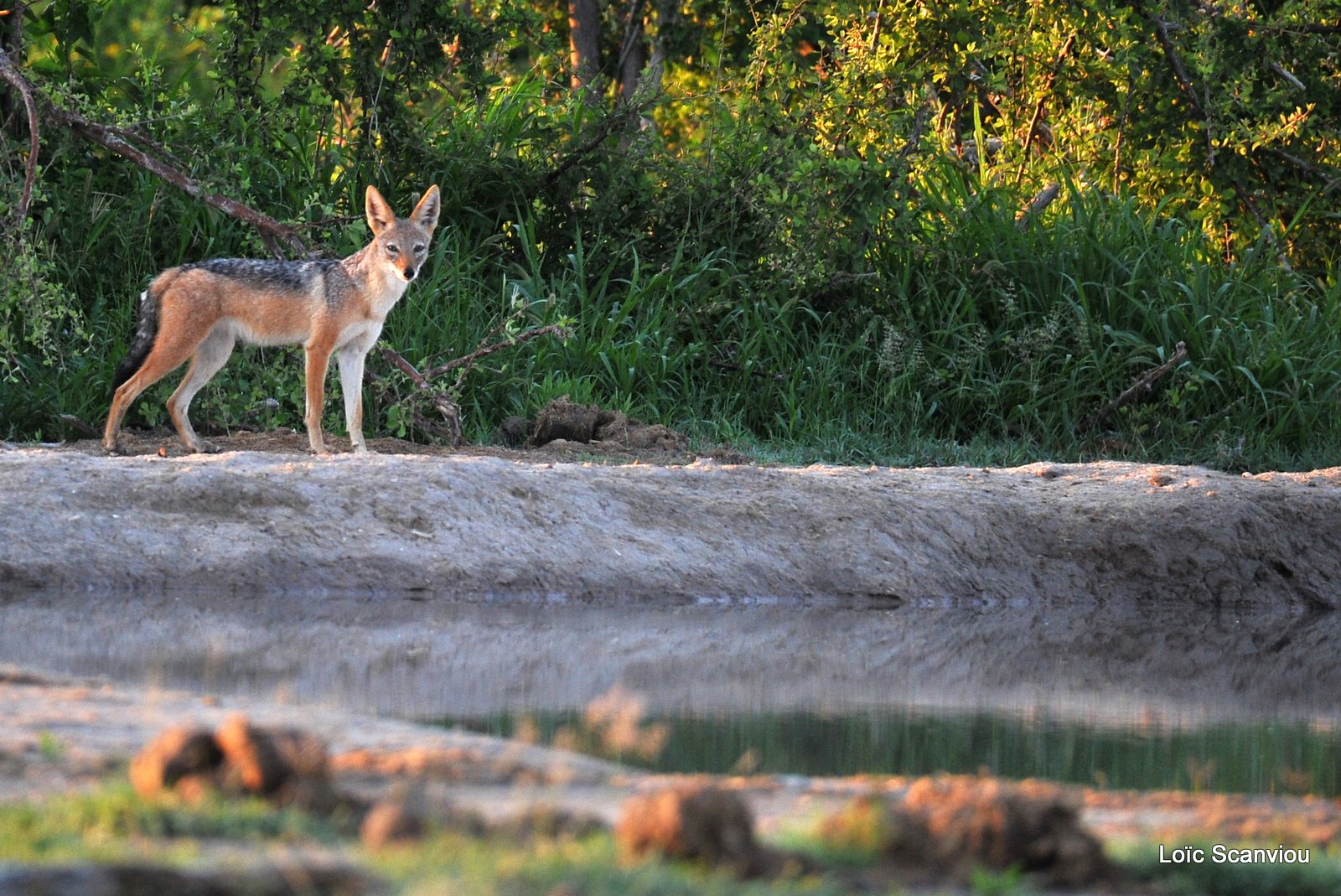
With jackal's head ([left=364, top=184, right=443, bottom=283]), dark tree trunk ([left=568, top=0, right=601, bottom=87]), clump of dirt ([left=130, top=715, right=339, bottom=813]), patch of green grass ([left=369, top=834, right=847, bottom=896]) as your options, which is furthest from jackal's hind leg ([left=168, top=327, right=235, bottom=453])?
dark tree trunk ([left=568, top=0, right=601, bottom=87])

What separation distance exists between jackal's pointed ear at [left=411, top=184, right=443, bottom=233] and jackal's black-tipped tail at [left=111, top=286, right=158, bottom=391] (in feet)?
4.92

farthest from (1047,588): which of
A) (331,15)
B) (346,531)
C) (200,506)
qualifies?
(331,15)

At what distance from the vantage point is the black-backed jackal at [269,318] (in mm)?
8203

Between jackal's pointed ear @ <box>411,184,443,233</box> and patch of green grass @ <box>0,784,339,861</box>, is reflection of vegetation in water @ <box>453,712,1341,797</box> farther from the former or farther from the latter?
jackal's pointed ear @ <box>411,184,443,233</box>

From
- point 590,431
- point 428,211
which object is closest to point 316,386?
point 428,211

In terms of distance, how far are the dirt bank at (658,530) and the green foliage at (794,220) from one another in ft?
6.90

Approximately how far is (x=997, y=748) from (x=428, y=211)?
18.7 ft

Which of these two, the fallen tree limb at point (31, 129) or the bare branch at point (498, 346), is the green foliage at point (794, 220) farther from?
the fallen tree limb at point (31, 129)

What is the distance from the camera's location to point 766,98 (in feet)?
36.6

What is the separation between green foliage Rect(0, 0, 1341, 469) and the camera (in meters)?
9.94

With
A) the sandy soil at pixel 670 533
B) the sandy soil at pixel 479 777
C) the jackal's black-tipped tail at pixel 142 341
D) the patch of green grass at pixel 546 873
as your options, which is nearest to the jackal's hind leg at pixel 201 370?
the jackal's black-tipped tail at pixel 142 341

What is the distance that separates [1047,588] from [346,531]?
3.10 meters

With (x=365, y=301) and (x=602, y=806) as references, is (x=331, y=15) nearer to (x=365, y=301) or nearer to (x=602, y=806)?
(x=365, y=301)

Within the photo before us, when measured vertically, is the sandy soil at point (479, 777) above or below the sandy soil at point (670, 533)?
above
